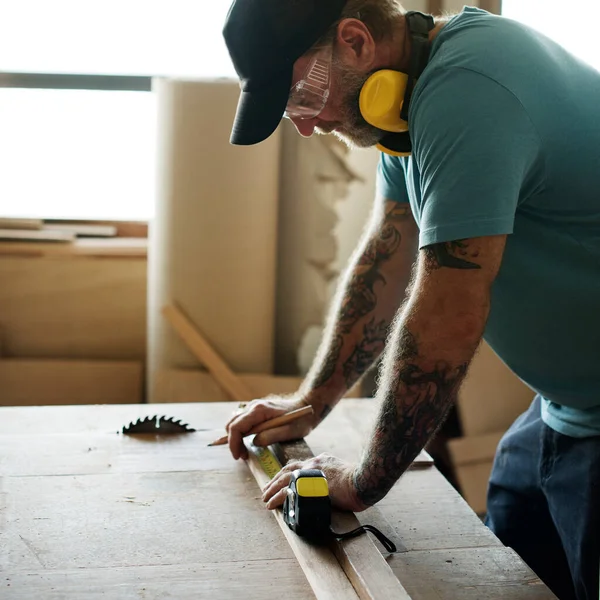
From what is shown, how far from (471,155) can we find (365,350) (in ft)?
2.45

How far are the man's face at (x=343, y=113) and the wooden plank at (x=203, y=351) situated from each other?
1544 mm

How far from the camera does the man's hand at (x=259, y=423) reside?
1736 mm

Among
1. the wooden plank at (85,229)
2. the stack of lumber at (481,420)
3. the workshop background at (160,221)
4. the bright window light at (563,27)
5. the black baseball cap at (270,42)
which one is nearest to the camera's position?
the black baseball cap at (270,42)

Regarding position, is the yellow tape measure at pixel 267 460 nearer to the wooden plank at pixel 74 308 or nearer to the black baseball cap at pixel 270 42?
the black baseball cap at pixel 270 42

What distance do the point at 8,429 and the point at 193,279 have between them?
1244mm

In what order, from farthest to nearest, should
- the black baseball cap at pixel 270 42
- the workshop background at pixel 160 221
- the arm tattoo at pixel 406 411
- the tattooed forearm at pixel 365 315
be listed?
the workshop background at pixel 160 221 < the tattooed forearm at pixel 365 315 < the black baseball cap at pixel 270 42 < the arm tattoo at pixel 406 411

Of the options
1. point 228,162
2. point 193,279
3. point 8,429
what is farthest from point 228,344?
point 8,429

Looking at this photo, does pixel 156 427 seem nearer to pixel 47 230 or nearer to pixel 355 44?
pixel 355 44

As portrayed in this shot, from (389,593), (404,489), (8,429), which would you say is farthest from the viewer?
(8,429)

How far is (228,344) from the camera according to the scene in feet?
10.0

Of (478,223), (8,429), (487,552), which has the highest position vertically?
(478,223)

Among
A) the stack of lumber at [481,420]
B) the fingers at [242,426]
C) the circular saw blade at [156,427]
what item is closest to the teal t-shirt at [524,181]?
the fingers at [242,426]

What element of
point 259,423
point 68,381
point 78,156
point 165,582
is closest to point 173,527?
point 165,582

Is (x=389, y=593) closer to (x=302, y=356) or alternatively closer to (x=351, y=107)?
(x=351, y=107)
